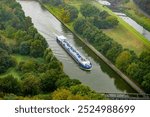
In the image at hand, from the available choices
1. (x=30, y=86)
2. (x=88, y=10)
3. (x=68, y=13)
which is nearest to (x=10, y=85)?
(x=30, y=86)

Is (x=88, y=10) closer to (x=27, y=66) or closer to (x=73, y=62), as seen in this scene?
(x=73, y=62)

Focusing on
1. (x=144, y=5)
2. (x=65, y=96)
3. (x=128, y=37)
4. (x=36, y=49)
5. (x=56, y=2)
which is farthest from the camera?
(x=56, y=2)

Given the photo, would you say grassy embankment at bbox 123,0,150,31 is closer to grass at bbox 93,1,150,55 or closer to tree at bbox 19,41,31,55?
grass at bbox 93,1,150,55

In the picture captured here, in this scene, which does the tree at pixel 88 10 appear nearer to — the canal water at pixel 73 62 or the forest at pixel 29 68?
the canal water at pixel 73 62

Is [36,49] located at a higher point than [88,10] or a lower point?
lower

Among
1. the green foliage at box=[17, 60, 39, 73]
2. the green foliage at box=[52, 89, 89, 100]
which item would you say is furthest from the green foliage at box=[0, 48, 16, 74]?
the green foliage at box=[52, 89, 89, 100]

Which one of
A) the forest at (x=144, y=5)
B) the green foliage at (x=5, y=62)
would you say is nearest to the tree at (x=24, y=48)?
the green foliage at (x=5, y=62)
